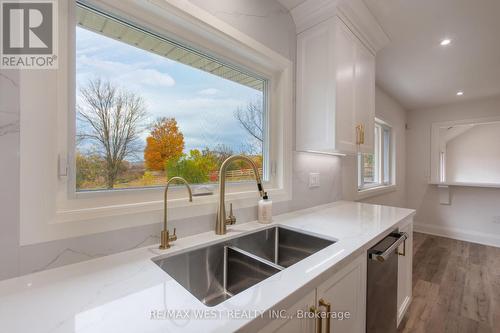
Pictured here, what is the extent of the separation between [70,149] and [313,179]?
61.7 inches

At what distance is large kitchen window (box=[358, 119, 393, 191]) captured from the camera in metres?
3.36

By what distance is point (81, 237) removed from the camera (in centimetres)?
76

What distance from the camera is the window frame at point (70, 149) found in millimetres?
677

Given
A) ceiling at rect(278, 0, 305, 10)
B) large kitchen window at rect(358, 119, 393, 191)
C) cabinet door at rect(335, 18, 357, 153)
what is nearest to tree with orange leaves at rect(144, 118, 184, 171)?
cabinet door at rect(335, 18, 357, 153)

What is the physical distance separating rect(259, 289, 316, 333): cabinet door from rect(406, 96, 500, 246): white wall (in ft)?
15.1

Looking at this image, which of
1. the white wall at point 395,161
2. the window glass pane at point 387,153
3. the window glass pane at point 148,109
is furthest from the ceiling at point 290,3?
the window glass pane at point 387,153

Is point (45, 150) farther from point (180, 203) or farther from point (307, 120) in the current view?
point (307, 120)

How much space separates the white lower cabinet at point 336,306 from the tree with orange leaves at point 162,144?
84 centimetres

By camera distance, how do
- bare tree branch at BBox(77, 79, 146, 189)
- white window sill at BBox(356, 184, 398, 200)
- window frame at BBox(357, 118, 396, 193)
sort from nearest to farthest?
bare tree branch at BBox(77, 79, 146, 189) → white window sill at BBox(356, 184, 398, 200) → window frame at BBox(357, 118, 396, 193)

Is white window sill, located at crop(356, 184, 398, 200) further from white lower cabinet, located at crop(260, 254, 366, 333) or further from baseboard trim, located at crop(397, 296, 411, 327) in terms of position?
white lower cabinet, located at crop(260, 254, 366, 333)

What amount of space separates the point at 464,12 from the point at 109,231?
9.05 feet

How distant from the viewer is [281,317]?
0.59 metres

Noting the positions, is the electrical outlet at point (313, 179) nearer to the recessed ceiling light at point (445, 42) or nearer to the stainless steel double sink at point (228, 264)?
the stainless steel double sink at point (228, 264)

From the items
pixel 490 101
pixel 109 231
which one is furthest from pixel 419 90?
pixel 109 231
